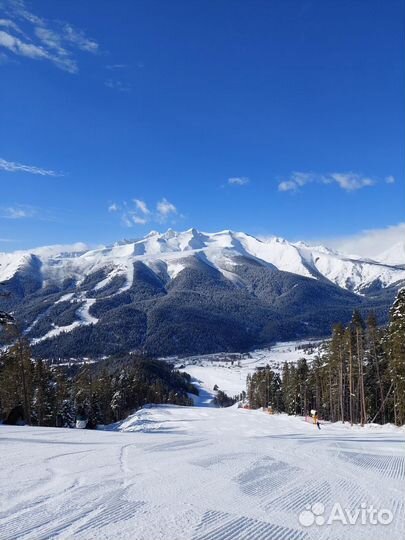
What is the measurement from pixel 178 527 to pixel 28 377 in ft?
133

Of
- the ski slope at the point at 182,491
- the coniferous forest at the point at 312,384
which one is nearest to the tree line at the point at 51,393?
the coniferous forest at the point at 312,384

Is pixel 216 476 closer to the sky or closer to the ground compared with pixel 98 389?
closer to the sky

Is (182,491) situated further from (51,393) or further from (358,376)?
(51,393)

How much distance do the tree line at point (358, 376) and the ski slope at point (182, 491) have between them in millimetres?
27001

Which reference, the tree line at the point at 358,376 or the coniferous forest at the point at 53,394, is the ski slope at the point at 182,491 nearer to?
the coniferous forest at the point at 53,394

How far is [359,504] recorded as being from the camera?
710 centimetres

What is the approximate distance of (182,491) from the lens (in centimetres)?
729

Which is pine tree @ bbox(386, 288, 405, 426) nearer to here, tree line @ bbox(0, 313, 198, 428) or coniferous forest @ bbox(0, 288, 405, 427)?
coniferous forest @ bbox(0, 288, 405, 427)

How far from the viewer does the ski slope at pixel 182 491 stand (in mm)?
5426

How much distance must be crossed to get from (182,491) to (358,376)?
45.0m

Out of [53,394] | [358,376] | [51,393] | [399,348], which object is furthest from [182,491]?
[53,394]

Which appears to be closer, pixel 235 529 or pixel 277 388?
pixel 235 529

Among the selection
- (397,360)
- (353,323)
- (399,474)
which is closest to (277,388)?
(353,323)

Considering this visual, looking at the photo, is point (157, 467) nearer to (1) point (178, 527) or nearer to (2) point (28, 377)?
(1) point (178, 527)
